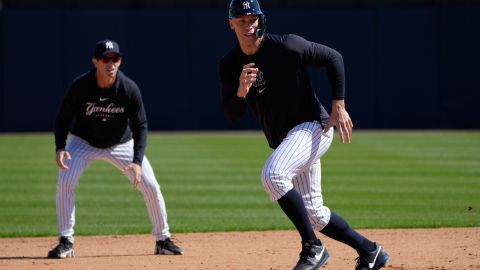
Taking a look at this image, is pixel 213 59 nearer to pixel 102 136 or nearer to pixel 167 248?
pixel 102 136

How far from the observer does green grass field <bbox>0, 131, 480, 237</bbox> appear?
29.0 ft

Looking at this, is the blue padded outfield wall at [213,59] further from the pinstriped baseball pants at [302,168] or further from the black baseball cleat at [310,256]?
the black baseball cleat at [310,256]

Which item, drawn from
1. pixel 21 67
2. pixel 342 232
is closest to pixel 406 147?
pixel 21 67

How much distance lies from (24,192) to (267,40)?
6.38 metres

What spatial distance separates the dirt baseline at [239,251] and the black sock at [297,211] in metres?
0.92

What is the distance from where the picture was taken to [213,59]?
884 inches

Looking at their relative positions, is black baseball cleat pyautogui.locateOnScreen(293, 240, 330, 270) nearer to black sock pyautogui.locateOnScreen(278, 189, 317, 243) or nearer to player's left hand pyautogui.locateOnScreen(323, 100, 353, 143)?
black sock pyautogui.locateOnScreen(278, 189, 317, 243)

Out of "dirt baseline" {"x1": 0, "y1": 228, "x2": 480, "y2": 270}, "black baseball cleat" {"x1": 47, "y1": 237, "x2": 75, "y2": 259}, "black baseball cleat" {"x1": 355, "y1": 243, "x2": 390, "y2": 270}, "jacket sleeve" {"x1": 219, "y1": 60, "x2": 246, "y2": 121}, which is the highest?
"jacket sleeve" {"x1": 219, "y1": 60, "x2": 246, "y2": 121}

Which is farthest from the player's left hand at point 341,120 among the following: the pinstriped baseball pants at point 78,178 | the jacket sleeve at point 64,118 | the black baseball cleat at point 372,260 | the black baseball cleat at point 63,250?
the black baseball cleat at point 63,250

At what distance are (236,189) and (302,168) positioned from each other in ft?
19.0

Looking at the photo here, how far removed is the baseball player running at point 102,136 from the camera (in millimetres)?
6688

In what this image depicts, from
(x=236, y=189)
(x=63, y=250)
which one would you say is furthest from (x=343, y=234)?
(x=236, y=189)

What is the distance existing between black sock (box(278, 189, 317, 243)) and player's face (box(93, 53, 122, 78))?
1990 mm

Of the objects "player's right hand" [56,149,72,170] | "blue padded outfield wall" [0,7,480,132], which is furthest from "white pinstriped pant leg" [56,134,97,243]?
"blue padded outfield wall" [0,7,480,132]
